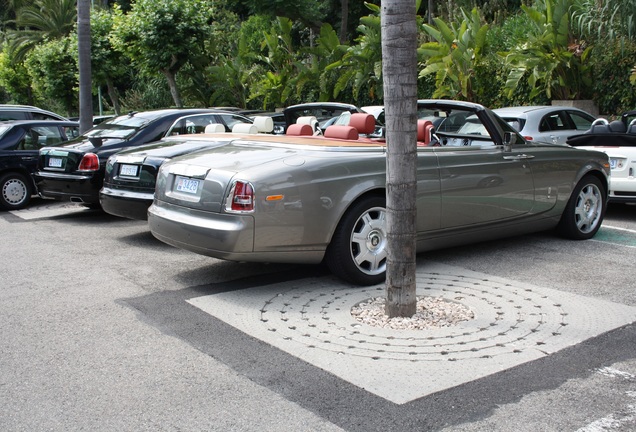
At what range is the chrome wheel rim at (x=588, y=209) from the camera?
27.9 feet

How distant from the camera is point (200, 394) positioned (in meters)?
4.30

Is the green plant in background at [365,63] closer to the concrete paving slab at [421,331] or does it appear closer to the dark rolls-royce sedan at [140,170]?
the dark rolls-royce sedan at [140,170]

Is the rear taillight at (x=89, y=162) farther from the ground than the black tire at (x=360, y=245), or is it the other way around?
the rear taillight at (x=89, y=162)

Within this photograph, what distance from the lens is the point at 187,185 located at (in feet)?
21.6

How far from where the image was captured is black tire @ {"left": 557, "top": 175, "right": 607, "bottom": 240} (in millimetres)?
8398

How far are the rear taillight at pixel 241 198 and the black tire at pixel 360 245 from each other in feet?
2.76

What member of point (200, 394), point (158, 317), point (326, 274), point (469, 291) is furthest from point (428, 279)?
point (200, 394)

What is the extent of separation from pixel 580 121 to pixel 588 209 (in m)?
5.22

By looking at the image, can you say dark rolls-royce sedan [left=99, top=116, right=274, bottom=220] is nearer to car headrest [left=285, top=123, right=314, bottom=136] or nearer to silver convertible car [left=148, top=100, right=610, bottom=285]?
car headrest [left=285, top=123, right=314, bottom=136]

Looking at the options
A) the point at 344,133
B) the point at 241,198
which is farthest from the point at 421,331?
the point at 344,133

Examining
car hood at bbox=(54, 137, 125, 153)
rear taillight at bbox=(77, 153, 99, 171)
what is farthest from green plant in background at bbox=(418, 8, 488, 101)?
rear taillight at bbox=(77, 153, 99, 171)

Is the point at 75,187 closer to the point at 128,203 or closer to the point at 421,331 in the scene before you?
the point at 128,203

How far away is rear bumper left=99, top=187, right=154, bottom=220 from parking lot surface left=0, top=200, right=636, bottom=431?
89cm

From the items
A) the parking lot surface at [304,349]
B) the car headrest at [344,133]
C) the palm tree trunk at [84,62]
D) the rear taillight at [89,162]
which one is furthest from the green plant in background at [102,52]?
the car headrest at [344,133]
